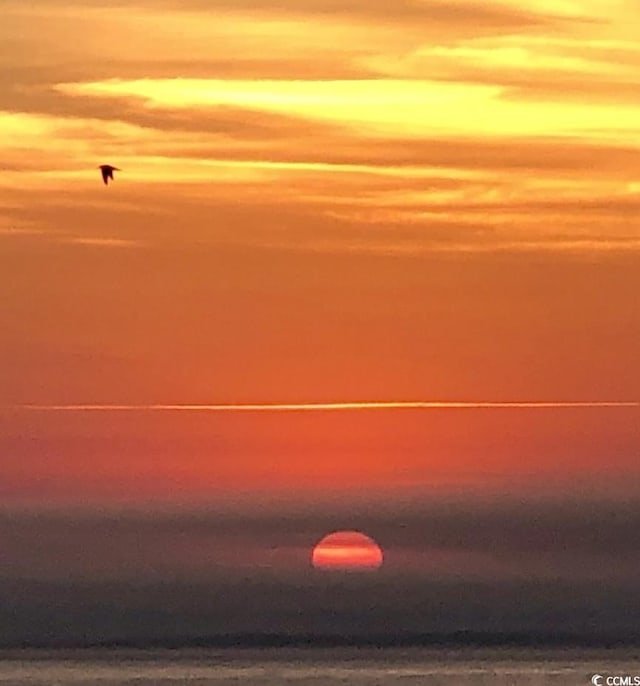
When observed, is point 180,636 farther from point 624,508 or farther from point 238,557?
point 624,508

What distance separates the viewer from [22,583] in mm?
50219

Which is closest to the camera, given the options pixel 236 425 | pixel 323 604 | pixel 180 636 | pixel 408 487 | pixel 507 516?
pixel 180 636

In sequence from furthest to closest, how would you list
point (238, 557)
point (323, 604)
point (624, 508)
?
point (624, 508) < point (238, 557) < point (323, 604)

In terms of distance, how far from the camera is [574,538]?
7131 cm

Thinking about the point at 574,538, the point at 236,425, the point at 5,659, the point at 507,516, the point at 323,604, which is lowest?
the point at 5,659

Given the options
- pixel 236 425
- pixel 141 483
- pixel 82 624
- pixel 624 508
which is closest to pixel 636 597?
pixel 82 624

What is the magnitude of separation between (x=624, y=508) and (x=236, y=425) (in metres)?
65.1

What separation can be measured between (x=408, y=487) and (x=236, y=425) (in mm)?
35257

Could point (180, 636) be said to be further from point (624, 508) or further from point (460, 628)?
point (624, 508)

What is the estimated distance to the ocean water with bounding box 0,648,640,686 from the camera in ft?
45.3

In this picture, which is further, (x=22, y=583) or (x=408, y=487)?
(x=408, y=487)

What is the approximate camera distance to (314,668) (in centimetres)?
1502

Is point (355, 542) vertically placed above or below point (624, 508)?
below

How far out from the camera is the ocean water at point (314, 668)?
45.3 feet
